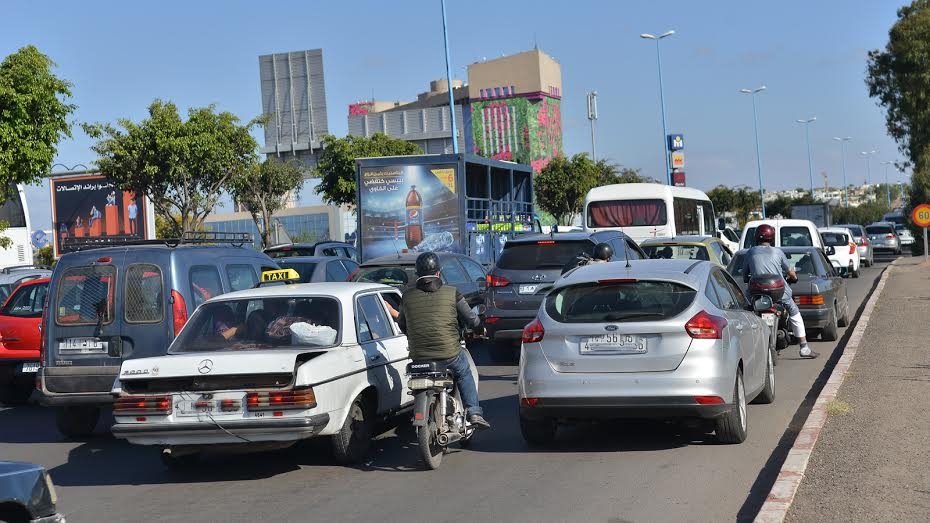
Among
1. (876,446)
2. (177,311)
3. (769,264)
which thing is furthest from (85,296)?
(769,264)

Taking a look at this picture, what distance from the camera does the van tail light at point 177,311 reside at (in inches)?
422

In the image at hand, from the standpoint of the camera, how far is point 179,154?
1462 inches

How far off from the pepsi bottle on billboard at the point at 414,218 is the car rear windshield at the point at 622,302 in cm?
1421

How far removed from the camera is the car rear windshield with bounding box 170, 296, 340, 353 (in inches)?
359

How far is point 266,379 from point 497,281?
740cm

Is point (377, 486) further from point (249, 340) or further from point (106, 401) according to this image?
point (106, 401)

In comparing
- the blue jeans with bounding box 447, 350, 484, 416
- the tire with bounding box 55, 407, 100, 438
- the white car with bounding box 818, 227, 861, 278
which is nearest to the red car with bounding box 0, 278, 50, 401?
the tire with bounding box 55, 407, 100, 438

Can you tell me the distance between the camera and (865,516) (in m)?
6.50

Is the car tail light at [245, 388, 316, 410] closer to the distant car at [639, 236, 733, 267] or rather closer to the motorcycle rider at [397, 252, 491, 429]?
the motorcycle rider at [397, 252, 491, 429]

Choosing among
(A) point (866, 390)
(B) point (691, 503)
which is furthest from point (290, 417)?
(A) point (866, 390)

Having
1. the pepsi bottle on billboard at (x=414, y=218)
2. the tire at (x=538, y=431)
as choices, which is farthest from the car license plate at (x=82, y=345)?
the pepsi bottle on billboard at (x=414, y=218)

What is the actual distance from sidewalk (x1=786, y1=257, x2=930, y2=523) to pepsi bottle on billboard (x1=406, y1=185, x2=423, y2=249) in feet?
34.0

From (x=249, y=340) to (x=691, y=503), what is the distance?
3835 millimetres

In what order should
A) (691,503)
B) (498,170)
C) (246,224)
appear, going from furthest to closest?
(246,224), (498,170), (691,503)
